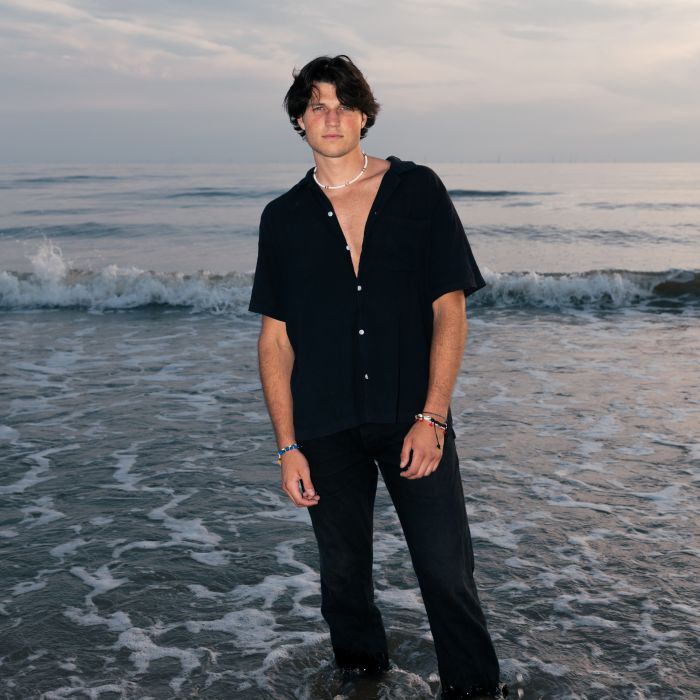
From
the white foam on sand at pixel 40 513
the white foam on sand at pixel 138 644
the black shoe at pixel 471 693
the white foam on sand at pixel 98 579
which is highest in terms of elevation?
the black shoe at pixel 471 693

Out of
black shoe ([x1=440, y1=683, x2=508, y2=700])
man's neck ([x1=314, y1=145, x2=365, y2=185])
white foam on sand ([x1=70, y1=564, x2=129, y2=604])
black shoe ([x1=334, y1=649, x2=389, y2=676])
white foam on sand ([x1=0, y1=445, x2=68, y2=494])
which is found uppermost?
man's neck ([x1=314, y1=145, x2=365, y2=185])

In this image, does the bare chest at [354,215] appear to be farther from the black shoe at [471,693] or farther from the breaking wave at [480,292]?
the breaking wave at [480,292]

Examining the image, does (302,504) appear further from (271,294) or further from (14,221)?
(14,221)

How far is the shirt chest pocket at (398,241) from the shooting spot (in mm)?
2949

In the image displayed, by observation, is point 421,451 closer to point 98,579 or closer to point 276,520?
point 98,579

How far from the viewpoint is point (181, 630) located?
4.27 meters

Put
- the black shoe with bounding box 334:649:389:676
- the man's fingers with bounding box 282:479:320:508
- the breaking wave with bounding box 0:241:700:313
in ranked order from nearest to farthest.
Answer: the man's fingers with bounding box 282:479:320:508, the black shoe with bounding box 334:649:389:676, the breaking wave with bounding box 0:241:700:313

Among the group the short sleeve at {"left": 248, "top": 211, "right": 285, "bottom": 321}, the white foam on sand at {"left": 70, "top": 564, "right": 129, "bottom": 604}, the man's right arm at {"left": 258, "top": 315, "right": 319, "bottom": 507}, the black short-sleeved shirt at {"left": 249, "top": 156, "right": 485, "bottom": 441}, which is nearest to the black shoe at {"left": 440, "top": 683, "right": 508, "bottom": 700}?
the man's right arm at {"left": 258, "top": 315, "right": 319, "bottom": 507}

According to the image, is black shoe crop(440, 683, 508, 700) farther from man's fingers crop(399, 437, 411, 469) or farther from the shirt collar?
the shirt collar

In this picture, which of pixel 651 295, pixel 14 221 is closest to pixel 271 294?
pixel 651 295

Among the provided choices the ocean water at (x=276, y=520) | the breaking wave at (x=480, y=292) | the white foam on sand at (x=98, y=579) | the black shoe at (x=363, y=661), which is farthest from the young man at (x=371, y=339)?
the breaking wave at (x=480, y=292)

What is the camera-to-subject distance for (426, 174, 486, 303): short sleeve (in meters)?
2.89

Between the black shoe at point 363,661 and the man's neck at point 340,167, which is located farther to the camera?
the black shoe at point 363,661

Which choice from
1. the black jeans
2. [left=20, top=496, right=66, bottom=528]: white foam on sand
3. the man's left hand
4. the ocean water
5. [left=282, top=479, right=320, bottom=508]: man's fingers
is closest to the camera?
the man's left hand
